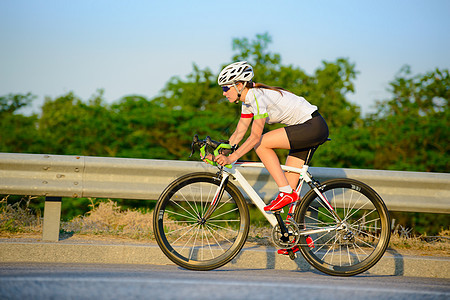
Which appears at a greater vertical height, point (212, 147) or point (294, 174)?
point (212, 147)

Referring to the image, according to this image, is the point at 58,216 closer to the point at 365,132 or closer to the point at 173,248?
the point at 173,248

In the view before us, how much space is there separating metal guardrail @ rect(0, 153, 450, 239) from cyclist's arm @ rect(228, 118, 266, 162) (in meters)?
0.73

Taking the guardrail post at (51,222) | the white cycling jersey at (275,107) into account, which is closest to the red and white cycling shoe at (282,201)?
the white cycling jersey at (275,107)

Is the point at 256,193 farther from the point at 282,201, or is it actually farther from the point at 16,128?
the point at 16,128

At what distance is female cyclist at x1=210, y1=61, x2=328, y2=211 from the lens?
450 centimetres

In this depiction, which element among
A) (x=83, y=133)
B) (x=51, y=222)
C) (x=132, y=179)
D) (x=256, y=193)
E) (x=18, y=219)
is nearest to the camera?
(x=256, y=193)

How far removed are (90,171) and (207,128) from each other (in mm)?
20209

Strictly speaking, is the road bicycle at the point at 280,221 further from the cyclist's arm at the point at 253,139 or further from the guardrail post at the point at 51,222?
the guardrail post at the point at 51,222

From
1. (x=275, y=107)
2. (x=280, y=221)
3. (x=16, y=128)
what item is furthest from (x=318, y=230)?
(x=16, y=128)

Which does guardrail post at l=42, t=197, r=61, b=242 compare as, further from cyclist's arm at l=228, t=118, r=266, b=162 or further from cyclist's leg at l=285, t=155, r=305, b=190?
cyclist's leg at l=285, t=155, r=305, b=190

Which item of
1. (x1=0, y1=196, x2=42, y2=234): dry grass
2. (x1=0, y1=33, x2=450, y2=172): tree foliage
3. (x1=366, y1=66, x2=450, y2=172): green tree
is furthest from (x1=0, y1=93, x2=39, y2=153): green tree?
(x1=0, y1=196, x2=42, y2=234): dry grass

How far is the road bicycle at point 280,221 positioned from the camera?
457 centimetres

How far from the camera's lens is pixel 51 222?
196 inches

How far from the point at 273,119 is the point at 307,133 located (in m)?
0.33
